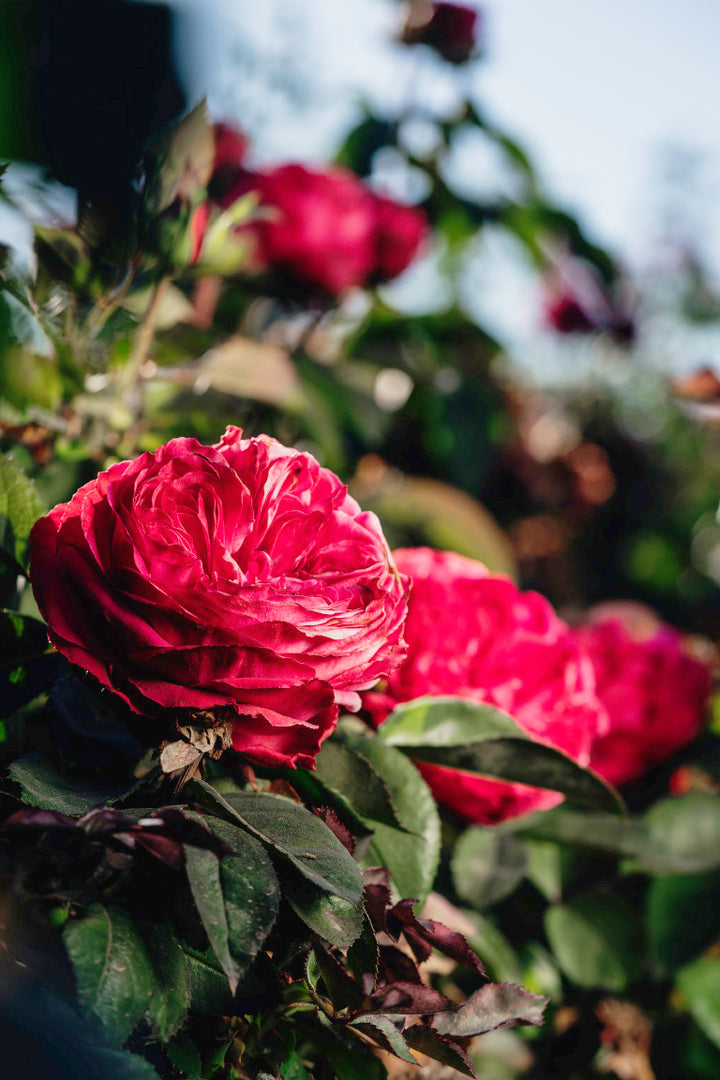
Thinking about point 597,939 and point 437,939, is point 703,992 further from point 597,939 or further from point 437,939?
point 437,939

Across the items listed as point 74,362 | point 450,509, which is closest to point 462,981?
point 74,362

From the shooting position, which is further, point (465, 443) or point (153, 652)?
point (465, 443)

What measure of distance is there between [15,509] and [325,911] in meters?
0.22

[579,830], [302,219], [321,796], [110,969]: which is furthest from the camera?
[302,219]

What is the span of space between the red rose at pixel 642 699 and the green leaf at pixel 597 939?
10 cm

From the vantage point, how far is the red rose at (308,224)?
871mm

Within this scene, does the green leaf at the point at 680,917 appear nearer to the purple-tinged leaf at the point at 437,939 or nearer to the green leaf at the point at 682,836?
the green leaf at the point at 682,836

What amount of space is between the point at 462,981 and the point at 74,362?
16.6 inches

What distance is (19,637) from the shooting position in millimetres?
370

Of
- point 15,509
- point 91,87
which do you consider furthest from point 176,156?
point 15,509

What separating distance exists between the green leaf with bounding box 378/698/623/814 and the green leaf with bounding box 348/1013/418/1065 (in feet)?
0.47

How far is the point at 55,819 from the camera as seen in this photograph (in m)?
0.25

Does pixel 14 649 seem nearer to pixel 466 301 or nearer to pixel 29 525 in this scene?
pixel 29 525

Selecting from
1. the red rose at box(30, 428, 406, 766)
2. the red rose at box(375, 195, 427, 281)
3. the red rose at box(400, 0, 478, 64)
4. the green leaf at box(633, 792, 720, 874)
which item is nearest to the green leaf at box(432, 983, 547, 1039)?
the red rose at box(30, 428, 406, 766)
